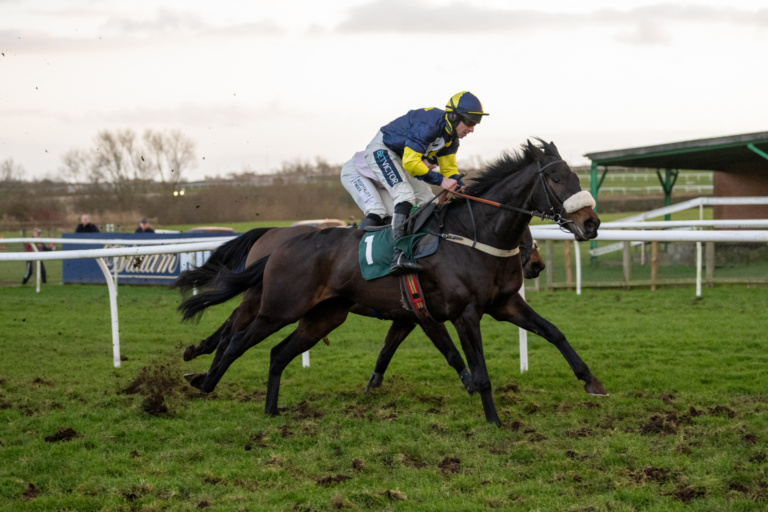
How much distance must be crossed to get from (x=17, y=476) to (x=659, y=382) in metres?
4.36

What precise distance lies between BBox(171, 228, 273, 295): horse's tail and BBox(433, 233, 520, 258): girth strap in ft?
6.62

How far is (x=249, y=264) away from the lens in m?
5.95

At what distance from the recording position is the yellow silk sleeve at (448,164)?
5.25 meters

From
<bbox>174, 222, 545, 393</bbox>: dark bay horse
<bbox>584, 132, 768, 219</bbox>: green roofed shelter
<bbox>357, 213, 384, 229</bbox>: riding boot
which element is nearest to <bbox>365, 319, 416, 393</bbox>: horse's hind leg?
<bbox>174, 222, 545, 393</bbox>: dark bay horse

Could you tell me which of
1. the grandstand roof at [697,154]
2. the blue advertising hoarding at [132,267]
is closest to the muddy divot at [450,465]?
the blue advertising hoarding at [132,267]

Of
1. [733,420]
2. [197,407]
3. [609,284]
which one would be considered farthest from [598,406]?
[609,284]

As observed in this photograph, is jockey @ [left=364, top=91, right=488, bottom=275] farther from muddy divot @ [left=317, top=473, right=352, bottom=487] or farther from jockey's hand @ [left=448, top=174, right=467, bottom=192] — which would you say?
muddy divot @ [left=317, top=473, right=352, bottom=487]

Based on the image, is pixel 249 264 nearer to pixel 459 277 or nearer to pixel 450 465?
pixel 459 277

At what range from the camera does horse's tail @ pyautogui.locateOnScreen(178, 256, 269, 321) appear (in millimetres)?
5457

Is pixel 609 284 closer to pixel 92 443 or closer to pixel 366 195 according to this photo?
pixel 366 195

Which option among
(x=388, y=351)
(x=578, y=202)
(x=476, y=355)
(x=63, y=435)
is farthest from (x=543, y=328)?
(x=63, y=435)

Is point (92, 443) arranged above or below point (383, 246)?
below

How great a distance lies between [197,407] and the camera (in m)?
5.24

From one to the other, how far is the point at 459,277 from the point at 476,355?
0.50 m
